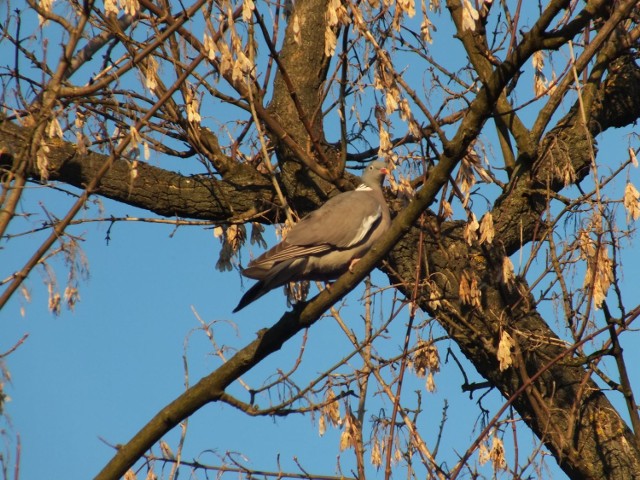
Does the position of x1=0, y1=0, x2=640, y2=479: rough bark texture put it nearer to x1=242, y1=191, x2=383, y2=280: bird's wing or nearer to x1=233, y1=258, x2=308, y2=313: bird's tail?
x1=242, y1=191, x2=383, y2=280: bird's wing

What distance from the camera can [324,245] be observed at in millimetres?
4539

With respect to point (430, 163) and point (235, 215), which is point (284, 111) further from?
point (430, 163)

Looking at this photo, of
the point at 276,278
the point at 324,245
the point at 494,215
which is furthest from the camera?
the point at 494,215

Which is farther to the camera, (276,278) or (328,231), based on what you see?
(328,231)

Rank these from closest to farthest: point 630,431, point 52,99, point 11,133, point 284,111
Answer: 1. point 52,99
2. point 11,133
3. point 630,431
4. point 284,111

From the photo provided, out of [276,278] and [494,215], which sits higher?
[494,215]

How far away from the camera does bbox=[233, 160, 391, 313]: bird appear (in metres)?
4.24

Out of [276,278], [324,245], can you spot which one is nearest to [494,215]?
[324,245]

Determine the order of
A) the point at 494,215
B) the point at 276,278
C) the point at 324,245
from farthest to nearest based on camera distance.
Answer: the point at 494,215 < the point at 324,245 < the point at 276,278

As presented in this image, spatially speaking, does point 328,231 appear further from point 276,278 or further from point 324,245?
point 276,278

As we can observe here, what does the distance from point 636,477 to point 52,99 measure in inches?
138

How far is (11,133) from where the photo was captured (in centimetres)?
323

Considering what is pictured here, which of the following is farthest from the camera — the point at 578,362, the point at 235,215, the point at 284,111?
the point at 284,111

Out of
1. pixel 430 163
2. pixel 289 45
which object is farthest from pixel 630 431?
pixel 289 45
